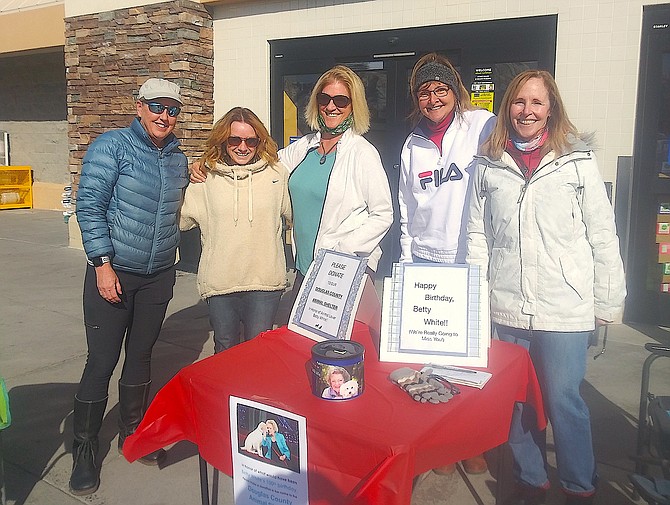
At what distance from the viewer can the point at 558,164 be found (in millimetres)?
2410

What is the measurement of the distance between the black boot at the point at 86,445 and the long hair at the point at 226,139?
125 cm

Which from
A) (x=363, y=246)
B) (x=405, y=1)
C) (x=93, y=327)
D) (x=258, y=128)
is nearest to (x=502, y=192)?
(x=363, y=246)

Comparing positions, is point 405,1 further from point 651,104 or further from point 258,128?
point 258,128

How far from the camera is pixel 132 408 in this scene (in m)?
3.18

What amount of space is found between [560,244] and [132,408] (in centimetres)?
217

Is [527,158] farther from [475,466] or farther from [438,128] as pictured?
[475,466]

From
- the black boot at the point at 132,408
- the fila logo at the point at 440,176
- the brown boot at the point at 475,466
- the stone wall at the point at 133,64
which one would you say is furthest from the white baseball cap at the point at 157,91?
the stone wall at the point at 133,64

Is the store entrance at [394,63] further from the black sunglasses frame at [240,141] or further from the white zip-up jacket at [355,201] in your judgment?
the black sunglasses frame at [240,141]

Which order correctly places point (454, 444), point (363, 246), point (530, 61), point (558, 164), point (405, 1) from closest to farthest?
point (454, 444) < point (558, 164) < point (363, 246) < point (530, 61) < point (405, 1)

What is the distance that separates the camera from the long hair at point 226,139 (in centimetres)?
289

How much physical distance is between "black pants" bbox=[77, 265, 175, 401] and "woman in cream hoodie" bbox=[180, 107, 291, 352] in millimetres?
240

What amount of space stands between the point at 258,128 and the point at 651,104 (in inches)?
149

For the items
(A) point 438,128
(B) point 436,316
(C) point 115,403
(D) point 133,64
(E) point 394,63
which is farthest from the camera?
(D) point 133,64

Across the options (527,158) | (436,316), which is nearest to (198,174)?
(436,316)
